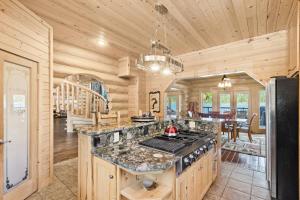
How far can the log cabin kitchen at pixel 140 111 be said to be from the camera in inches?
68.3

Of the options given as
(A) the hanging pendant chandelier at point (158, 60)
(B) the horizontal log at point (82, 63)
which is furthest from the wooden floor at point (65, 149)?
(A) the hanging pendant chandelier at point (158, 60)

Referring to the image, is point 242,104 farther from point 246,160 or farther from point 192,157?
point 192,157

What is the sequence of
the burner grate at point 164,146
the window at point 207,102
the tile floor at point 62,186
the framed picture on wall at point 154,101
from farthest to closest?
the window at point 207,102 < the framed picture on wall at point 154,101 < the tile floor at point 62,186 < the burner grate at point 164,146

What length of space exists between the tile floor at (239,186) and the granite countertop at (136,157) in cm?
138

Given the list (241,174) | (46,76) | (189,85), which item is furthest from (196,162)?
(189,85)

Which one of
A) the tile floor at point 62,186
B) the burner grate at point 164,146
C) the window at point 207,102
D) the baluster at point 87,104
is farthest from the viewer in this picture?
the window at point 207,102

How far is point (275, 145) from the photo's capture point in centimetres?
214

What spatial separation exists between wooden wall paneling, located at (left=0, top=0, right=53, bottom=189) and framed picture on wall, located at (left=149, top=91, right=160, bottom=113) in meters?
3.05

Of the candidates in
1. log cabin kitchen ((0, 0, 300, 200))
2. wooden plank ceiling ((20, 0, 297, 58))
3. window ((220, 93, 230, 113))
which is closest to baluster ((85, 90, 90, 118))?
log cabin kitchen ((0, 0, 300, 200))

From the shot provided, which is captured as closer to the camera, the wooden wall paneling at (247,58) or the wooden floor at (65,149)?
the wooden wall paneling at (247,58)

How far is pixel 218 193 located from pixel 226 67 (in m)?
2.70

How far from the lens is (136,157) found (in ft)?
5.19

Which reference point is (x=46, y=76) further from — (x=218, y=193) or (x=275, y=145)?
(x=275, y=145)

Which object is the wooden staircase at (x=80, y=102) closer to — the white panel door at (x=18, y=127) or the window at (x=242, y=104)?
the white panel door at (x=18, y=127)
